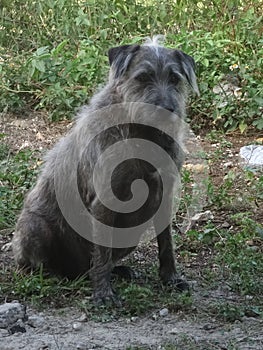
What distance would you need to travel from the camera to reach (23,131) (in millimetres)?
9258

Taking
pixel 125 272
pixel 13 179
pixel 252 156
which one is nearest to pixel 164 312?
pixel 125 272

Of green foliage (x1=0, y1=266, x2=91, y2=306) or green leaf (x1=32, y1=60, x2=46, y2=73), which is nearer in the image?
green foliage (x1=0, y1=266, x2=91, y2=306)

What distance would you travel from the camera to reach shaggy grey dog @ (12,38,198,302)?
540 cm

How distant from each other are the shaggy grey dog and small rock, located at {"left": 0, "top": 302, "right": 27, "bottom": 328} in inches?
23.0

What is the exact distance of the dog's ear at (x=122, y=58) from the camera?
5.46m

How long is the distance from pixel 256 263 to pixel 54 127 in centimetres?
392

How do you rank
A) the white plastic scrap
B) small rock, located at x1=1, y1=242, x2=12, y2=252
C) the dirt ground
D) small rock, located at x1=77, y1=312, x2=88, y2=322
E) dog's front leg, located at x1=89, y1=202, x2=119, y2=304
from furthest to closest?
the white plastic scrap
small rock, located at x1=1, y1=242, x2=12, y2=252
dog's front leg, located at x1=89, y1=202, x2=119, y2=304
small rock, located at x1=77, y1=312, x2=88, y2=322
the dirt ground

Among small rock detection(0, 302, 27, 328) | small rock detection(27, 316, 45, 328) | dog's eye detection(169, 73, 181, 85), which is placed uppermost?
dog's eye detection(169, 73, 181, 85)

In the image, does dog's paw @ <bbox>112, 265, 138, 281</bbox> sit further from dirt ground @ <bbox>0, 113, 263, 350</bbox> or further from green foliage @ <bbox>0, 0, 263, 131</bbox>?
green foliage @ <bbox>0, 0, 263, 131</bbox>

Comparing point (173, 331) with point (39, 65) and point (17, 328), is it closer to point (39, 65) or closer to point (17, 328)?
point (17, 328)

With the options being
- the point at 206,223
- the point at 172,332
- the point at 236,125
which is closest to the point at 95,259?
the point at 172,332

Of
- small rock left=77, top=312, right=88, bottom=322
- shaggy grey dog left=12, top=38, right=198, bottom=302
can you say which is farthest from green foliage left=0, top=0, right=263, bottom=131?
small rock left=77, top=312, right=88, bottom=322

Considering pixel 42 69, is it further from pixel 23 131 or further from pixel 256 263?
pixel 256 263

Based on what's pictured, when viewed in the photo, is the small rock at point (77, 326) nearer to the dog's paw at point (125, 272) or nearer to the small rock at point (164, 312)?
the small rock at point (164, 312)
